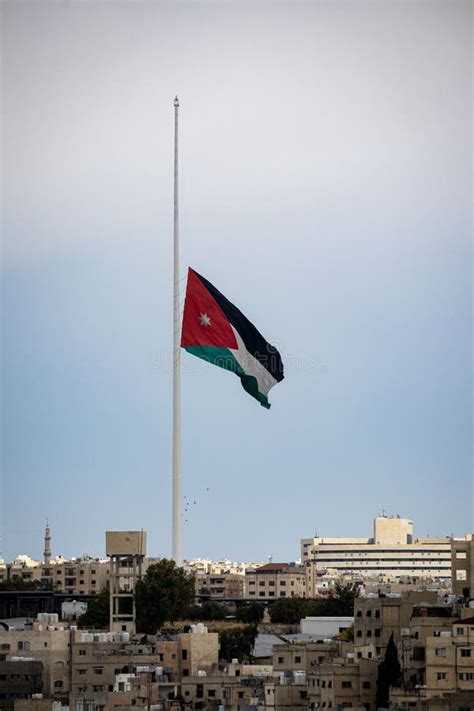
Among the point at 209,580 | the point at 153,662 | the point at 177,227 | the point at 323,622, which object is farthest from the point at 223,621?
the point at 209,580

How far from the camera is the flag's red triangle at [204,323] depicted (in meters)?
84.1

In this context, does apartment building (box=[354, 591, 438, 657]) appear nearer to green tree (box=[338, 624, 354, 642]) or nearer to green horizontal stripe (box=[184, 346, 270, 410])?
green tree (box=[338, 624, 354, 642])

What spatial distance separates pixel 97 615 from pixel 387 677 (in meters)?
34.1

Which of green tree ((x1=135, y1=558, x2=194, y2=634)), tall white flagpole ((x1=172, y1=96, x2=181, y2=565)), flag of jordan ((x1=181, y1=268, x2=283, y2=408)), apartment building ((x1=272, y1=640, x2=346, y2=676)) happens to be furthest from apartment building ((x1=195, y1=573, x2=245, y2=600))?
apartment building ((x1=272, y1=640, x2=346, y2=676))

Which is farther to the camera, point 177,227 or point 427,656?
point 177,227

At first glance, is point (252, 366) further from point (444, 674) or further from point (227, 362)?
point (444, 674)

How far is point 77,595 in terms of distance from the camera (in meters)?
141

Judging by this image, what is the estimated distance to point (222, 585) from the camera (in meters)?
163

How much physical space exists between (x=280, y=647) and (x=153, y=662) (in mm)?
4539

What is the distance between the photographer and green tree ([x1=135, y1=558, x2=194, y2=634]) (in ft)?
314

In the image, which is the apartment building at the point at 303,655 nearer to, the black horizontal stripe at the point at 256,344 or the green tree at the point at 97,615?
the black horizontal stripe at the point at 256,344

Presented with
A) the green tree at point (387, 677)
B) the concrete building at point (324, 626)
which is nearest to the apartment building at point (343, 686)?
the green tree at point (387, 677)

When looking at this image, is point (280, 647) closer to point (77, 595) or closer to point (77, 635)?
point (77, 635)

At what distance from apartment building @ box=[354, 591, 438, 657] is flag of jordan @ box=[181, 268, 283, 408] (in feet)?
29.1
